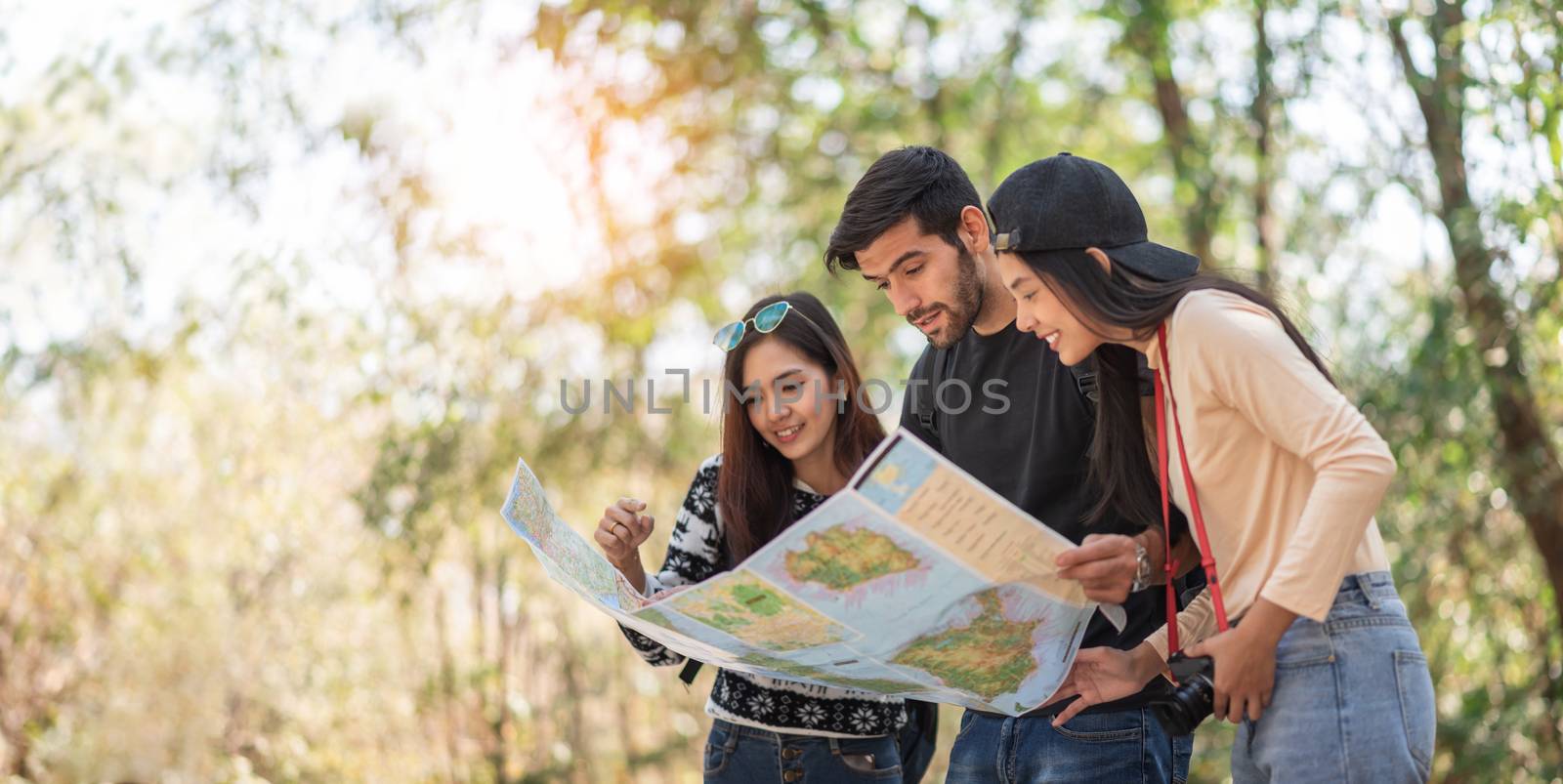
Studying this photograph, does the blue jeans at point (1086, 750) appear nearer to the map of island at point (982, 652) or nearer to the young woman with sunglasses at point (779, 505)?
the map of island at point (982, 652)

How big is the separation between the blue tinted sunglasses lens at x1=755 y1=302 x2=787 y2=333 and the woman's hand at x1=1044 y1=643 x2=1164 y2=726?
688 mm

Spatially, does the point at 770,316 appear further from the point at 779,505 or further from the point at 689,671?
the point at 689,671

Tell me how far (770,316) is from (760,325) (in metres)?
0.02

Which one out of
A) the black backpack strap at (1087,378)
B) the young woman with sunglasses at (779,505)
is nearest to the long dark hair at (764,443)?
the young woman with sunglasses at (779,505)

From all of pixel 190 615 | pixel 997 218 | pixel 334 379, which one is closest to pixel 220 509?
pixel 190 615

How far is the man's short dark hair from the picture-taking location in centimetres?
174

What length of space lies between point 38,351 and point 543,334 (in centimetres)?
167

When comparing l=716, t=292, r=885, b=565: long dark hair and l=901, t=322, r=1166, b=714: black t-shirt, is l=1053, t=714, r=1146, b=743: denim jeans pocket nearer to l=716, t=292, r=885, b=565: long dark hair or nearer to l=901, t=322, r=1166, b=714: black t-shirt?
l=901, t=322, r=1166, b=714: black t-shirt

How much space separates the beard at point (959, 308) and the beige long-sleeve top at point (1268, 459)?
1.42 ft

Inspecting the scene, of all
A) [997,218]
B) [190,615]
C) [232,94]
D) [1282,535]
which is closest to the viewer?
[1282,535]

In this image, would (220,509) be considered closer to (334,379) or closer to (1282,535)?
(334,379)

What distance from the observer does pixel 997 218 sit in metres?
1.39

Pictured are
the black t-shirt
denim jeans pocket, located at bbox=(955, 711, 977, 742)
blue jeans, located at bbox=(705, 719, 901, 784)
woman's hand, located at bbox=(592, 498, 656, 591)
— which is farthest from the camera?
blue jeans, located at bbox=(705, 719, 901, 784)

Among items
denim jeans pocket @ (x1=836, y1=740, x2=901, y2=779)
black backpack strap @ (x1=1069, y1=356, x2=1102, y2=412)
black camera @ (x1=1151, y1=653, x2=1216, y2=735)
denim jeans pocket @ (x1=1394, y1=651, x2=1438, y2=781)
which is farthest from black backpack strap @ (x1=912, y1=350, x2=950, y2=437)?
denim jeans pocket @ (x1=1394, y1=651, x2=1438, y2=781)
